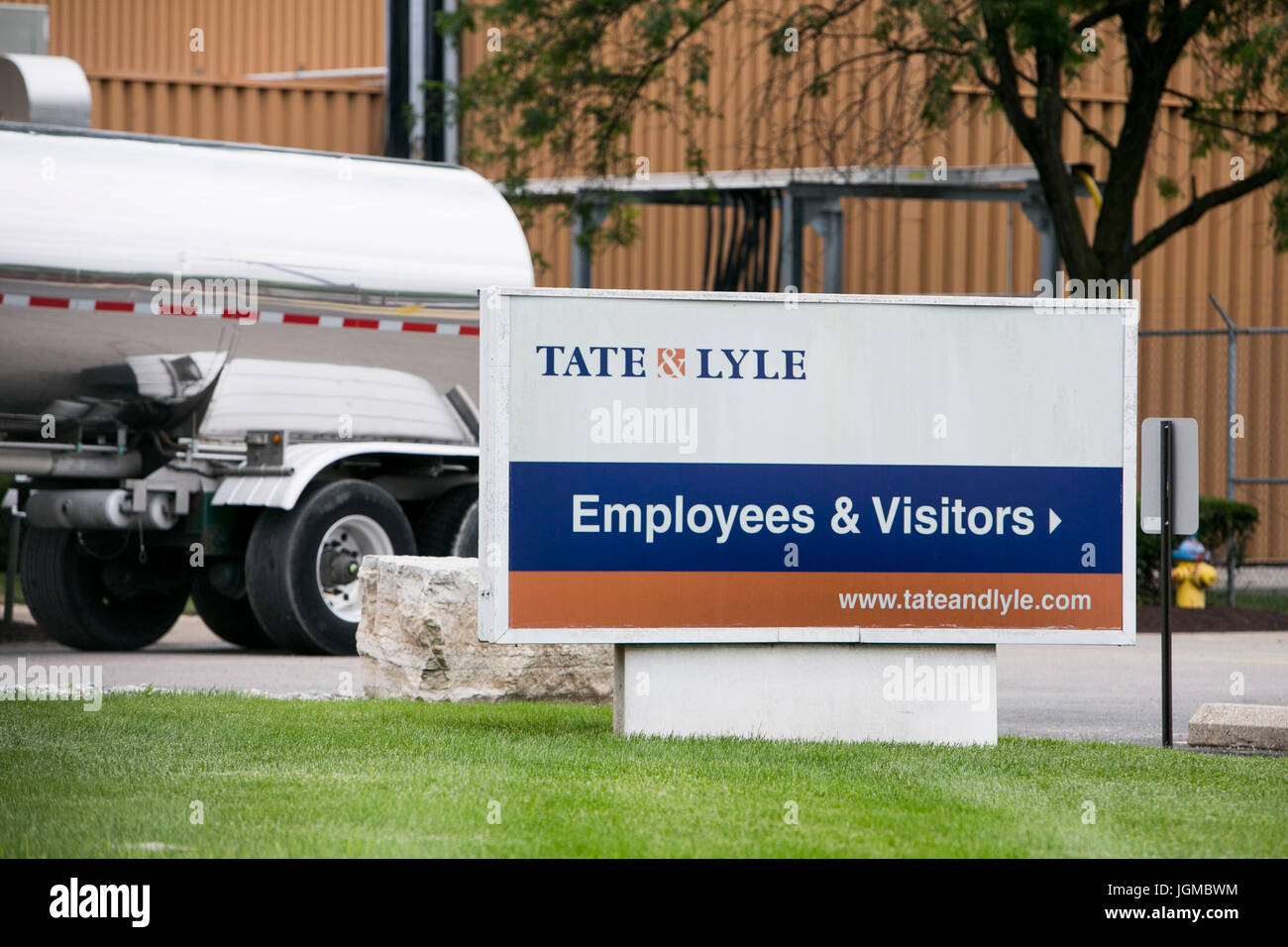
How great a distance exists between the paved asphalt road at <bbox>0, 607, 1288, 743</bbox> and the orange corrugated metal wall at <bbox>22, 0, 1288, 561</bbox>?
7780 millimetres

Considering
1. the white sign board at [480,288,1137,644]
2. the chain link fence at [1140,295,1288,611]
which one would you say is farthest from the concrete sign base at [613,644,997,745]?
the chain link fence at [1140,295,1288,611]

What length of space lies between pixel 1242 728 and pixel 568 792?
3.74m

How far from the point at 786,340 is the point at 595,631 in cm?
152

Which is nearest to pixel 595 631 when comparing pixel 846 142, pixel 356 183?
pixel 356 183

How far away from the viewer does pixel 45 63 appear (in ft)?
44.6

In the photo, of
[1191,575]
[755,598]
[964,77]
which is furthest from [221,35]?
[755,598]

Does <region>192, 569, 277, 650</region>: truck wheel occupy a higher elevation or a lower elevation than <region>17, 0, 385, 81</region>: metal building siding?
lower

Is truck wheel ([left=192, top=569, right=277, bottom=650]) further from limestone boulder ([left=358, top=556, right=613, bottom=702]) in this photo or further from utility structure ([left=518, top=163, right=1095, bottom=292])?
utility structure ([left=518, top=163, right=1095, bottom=292])

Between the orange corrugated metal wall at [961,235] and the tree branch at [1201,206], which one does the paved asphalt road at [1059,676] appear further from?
the orange corrugated metal wall at [961,235]

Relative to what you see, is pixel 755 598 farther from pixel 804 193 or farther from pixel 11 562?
pixel 804 193

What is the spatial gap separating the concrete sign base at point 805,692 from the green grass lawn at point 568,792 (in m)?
0.21

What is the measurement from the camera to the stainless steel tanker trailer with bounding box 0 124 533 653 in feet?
42.9

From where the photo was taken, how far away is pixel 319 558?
13898 millimetres
